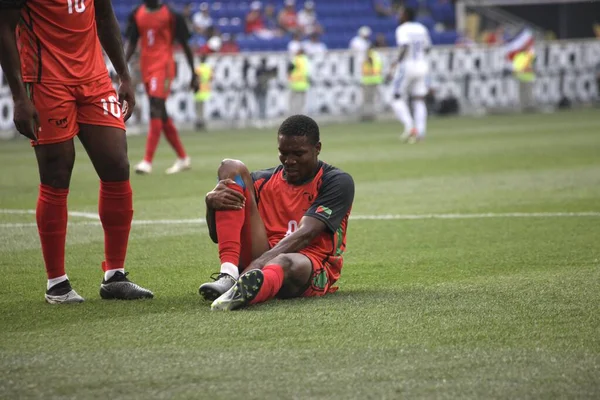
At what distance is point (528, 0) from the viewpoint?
37.7 metres

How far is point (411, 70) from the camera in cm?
2081

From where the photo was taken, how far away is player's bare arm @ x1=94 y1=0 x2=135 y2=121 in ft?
19.8

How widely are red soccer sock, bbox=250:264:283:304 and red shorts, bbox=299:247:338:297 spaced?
22 centimetres

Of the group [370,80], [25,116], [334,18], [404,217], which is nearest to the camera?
[25,116]

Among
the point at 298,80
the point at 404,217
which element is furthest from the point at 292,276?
the point at 298,80

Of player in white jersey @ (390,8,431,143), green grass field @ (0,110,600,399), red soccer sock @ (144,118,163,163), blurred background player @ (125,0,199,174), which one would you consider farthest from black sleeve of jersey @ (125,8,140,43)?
player in white jersey @ (390,8,431,143)

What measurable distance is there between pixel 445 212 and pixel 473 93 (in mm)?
22022

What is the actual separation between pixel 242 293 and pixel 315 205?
667 mm

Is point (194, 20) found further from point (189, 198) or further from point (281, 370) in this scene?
point (281, 370)

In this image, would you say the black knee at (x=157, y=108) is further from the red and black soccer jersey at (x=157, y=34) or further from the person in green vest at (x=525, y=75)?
the person in green vest at (x=525, y=75)

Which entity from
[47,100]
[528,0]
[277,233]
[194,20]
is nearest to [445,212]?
[277,233]

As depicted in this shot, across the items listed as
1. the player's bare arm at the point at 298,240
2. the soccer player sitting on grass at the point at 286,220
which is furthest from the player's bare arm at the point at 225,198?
the player's bare arm at the point at 298,240

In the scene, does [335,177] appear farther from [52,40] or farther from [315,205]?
[52,40]

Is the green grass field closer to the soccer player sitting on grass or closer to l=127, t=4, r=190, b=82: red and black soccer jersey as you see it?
the soccer player sitting on grass
